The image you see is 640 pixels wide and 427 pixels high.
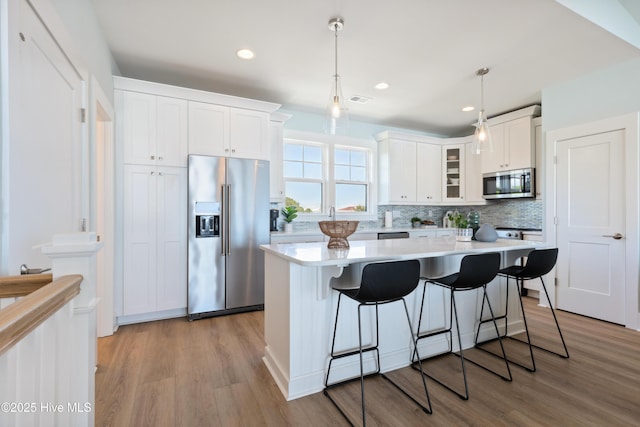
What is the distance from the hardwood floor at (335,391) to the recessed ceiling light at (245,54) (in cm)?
267

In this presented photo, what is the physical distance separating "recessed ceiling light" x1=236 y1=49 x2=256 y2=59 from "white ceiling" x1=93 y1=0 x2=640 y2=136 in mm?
56

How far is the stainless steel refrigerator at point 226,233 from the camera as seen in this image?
322 cm

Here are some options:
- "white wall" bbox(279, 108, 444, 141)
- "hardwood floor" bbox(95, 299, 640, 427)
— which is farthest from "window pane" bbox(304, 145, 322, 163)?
"hardwood floor" bbox(95, 299, 640, 427)

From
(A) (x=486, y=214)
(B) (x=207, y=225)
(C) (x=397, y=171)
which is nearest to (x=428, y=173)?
(C) (x=397, y=171)

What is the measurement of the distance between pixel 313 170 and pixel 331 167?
30 centimetres

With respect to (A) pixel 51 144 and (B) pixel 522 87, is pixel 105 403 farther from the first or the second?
(B) pixel 522 87

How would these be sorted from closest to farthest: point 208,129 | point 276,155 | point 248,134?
point 208,129
point 248,134
point 276,155

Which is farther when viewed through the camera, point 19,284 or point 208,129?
point 208,129

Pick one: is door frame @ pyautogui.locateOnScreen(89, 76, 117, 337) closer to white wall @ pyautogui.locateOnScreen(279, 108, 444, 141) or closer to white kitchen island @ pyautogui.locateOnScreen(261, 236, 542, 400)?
white kitchen island @ pyautogui.locateOnScreen(261, 236, 542, 400)

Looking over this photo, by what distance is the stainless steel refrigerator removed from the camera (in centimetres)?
322

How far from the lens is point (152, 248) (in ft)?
10.2

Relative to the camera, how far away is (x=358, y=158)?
507 centimetres

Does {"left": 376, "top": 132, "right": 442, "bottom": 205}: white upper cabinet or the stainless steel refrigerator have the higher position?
{"left": 376, "top": 132, "right": 442, "bottom": 205}: white upper cabinet

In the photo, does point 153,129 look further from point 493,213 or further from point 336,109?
point 493,213
